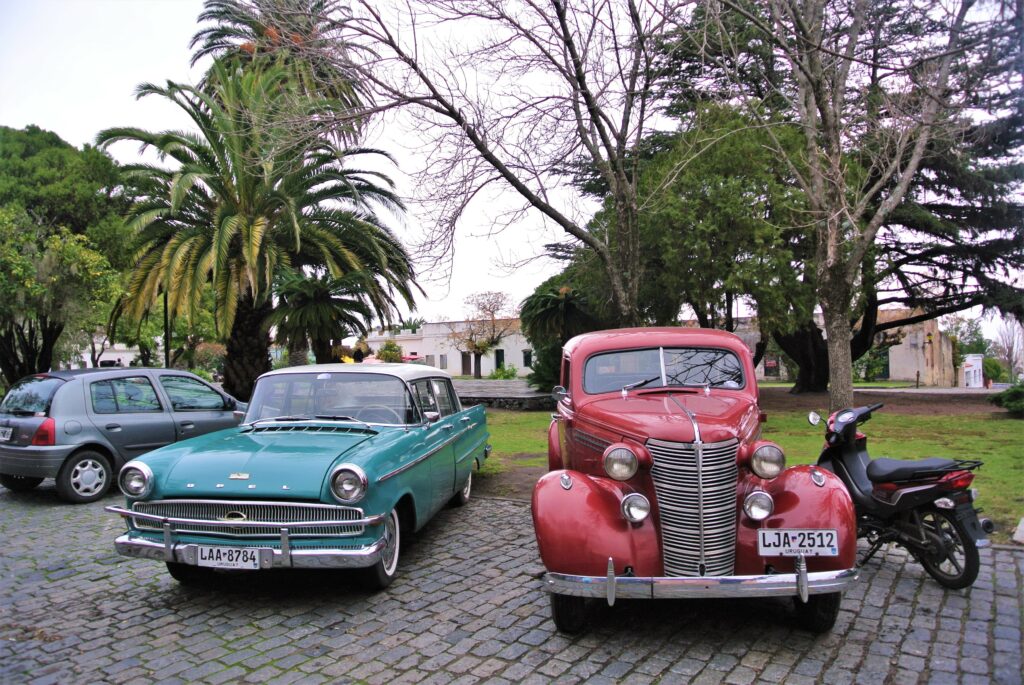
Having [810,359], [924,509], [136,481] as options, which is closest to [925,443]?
[924,509]

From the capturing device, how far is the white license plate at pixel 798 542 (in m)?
3.86

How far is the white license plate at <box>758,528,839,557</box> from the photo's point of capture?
3859 millimetres

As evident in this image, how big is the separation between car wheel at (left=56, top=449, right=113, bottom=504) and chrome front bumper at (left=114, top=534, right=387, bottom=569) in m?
4.05

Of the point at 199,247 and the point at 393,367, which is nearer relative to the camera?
the point at 393,367

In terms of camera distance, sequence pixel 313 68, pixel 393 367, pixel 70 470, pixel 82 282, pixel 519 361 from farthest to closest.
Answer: pixel 519 361
pixel 82 282
pixel 313 68
pixel 70 470
pixel 393 367

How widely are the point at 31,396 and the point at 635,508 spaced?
749 cm

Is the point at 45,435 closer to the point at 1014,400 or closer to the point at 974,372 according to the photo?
the point at 1014,400

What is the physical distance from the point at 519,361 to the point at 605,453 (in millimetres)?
52746

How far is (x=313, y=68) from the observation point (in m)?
8.78

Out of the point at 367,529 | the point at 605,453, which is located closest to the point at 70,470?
the point at 367,529

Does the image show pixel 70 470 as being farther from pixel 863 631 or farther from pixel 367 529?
pixel 863 631

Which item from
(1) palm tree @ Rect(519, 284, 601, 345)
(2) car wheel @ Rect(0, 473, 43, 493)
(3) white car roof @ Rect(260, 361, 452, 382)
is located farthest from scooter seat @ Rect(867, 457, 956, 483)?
(1) palm tree @ Rect(519, 284, 601, 345)

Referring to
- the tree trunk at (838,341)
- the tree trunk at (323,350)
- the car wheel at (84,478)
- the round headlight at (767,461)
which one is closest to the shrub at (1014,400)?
the tree trunk at (838,341)

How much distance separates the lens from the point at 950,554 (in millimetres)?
4688
